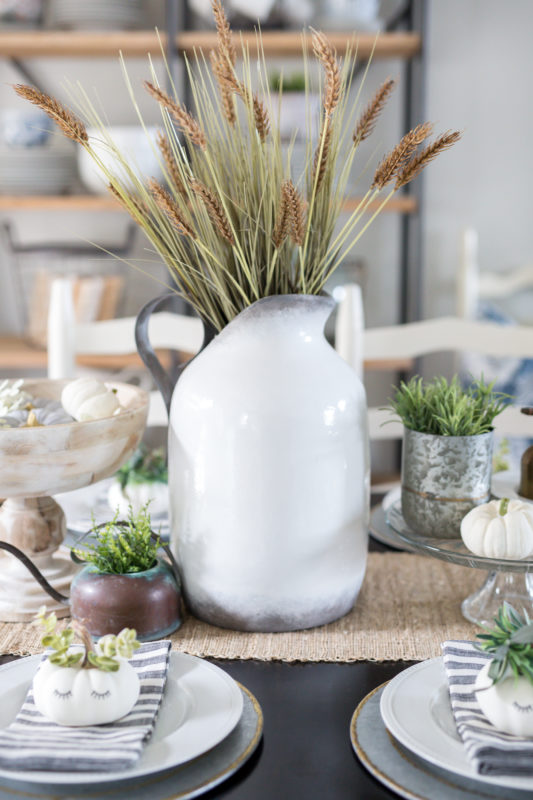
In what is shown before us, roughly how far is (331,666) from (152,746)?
8.1 inches

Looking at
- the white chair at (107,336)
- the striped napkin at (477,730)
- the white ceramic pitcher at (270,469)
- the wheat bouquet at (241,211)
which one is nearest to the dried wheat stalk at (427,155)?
the wheat bouquet at (241,211)

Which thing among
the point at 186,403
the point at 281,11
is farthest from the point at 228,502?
the point at 281,11

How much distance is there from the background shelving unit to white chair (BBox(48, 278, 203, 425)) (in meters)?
0.63

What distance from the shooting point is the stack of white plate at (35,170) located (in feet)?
7.01

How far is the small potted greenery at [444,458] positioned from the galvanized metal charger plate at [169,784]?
0.30 metres

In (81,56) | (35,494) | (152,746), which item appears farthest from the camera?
(81,56)

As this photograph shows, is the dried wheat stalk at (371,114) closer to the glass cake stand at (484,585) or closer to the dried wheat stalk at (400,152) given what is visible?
the dried wheat stalk at (400,152)

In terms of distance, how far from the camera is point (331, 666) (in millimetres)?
684

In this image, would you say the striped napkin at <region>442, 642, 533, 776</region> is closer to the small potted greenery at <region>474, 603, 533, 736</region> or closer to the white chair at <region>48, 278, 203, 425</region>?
the small potted greenery at <region>474, 603, 533, 736</region>

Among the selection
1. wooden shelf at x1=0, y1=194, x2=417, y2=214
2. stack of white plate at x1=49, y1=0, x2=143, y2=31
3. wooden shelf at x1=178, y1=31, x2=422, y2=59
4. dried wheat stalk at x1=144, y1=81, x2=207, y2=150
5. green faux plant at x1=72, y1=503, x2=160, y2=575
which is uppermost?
stack of white plate at x1=49, y1=0, x2=143, y2=31

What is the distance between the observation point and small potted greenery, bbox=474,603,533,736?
0.50m

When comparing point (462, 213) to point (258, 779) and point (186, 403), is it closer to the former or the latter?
point (186, 403)

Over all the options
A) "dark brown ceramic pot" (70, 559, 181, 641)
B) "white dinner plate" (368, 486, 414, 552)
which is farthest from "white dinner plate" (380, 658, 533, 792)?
"white dinner plate" (368, 486, 414, 552)

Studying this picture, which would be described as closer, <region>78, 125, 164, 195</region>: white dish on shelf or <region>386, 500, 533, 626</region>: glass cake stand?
<region>386, 500, 533, 626</region>: glass cake stand
